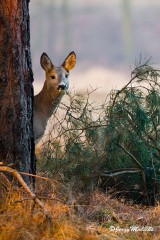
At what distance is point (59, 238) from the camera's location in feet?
15.5

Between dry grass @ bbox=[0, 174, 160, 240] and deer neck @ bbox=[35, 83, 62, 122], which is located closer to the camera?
dry grass @ bbox=[0, 174, 160, 240]

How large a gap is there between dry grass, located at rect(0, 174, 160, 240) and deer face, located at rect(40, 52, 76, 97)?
1835mm

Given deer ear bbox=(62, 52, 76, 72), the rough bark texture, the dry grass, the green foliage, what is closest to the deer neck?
deer ear bbox=(62, 52, 76, 72)

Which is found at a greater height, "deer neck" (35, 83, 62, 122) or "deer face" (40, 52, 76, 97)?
"deer face" (40, 52, 76, 97)

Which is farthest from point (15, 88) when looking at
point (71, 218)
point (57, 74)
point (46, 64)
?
point (46, 64)

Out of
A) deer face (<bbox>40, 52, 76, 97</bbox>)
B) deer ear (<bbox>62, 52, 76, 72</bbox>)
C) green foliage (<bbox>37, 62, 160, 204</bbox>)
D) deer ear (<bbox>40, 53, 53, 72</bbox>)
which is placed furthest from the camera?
deer ear (<bbox>62, 52, 76, 72</bbox>)

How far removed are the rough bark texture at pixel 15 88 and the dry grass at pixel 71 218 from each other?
0.42 metres

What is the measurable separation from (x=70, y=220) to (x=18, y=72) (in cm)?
157

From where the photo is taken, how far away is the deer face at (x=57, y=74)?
7953mm

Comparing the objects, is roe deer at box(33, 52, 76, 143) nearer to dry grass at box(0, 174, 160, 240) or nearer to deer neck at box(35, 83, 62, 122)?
deer neck at box(35, 83, 62, 122)

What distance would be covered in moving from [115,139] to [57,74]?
1.53m

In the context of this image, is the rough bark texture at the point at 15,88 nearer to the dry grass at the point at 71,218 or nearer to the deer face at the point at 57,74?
the dry grass at the point at 71,218

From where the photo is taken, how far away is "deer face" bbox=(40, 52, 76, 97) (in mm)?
7953

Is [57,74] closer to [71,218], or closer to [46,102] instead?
[46,102]
